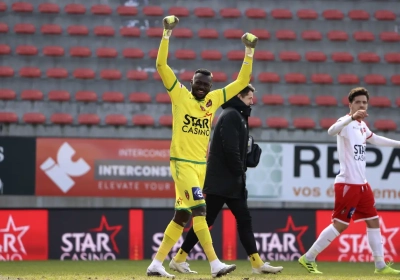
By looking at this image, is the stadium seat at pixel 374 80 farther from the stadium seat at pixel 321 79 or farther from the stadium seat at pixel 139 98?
the stadium seat at pixel 139 98

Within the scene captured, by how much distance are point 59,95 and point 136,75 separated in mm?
1544

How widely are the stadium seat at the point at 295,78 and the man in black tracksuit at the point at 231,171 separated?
8.28 metres

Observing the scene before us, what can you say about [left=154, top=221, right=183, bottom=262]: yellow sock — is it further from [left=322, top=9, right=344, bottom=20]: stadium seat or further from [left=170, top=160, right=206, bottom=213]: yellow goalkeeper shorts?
[left=322, top=9, right=344, bottom=20]: stadium seat

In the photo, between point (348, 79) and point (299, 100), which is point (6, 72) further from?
point (348, 79)

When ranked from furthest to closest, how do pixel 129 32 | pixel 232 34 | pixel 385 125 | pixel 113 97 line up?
pixel 232 34 → pixel 129 32 → pixel 385 125 → pixel 113 97

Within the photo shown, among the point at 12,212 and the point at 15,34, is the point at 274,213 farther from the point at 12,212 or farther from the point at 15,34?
the point at 15,34

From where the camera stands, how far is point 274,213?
13.0m

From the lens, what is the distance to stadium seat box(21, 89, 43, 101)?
15.9 metres

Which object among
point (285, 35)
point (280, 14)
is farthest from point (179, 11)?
point (285, 35)

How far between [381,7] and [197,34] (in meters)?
4.07

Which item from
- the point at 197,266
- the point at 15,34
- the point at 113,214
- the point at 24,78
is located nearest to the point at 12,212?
the point at 113,214

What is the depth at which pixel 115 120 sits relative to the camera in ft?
51.3

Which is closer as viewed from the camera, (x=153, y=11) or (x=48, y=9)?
(x=48, y=9)

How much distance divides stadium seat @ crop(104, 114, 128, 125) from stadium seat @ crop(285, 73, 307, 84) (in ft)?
11.1
